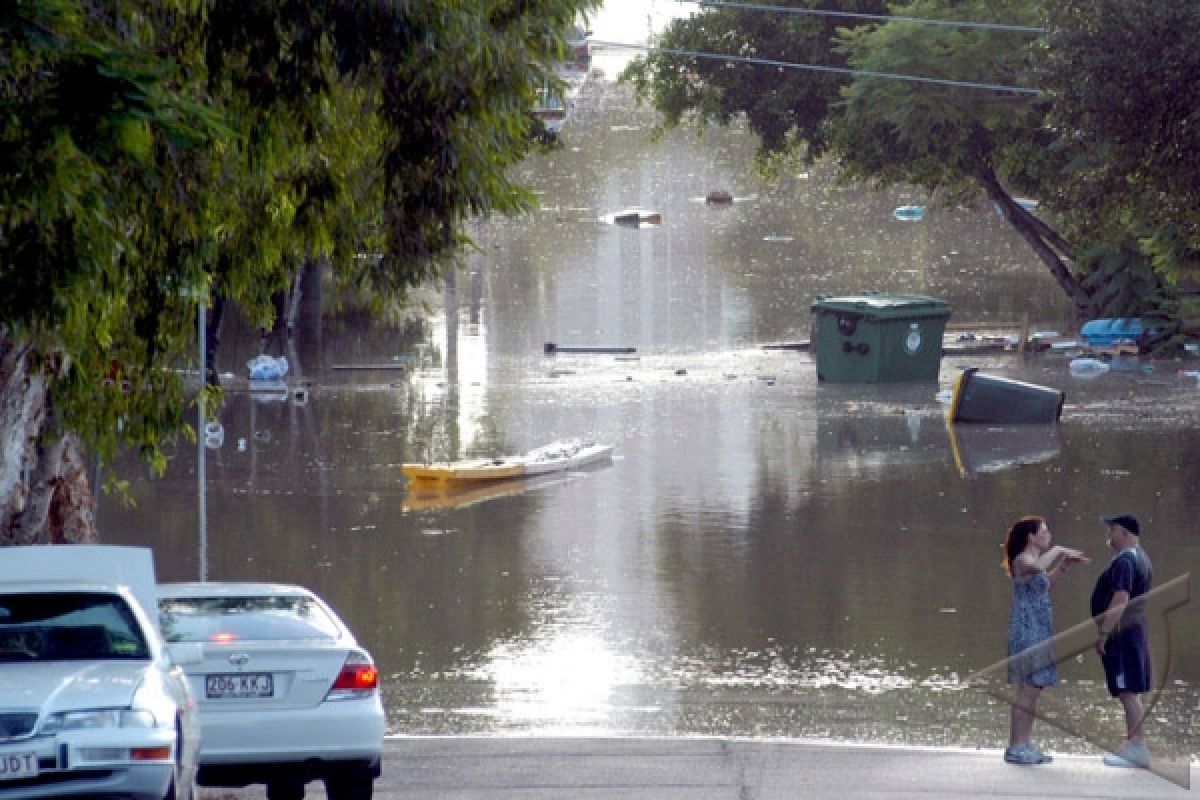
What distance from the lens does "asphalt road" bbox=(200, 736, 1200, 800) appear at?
10500mm

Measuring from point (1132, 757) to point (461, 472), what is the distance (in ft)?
47.1

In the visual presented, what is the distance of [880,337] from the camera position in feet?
112

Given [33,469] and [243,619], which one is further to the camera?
[33,469]

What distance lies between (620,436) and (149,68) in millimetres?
20746

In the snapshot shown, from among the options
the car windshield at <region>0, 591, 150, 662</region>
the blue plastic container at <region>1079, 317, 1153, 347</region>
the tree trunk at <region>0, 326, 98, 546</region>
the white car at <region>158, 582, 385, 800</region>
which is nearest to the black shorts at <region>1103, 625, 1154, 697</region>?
the white car at <region>158, 582, 385, 800</region>

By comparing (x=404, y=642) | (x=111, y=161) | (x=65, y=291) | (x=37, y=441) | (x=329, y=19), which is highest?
(x=329, y=19)

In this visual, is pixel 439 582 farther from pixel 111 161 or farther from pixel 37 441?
pixel 111 161

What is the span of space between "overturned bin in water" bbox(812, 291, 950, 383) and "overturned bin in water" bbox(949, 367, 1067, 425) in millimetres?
4749

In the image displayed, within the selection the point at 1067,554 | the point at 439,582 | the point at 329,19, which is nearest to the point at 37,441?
the point at 329,19

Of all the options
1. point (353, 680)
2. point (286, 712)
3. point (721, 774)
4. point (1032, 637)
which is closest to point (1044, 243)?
point (1032, 637)

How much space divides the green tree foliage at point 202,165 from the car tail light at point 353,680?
1.95 m

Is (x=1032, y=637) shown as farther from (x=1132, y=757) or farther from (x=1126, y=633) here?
(x=1132, y=757)

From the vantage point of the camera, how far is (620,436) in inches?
1131

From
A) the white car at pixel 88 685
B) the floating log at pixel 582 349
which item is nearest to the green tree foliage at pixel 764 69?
the floating log at pixel 582 349
